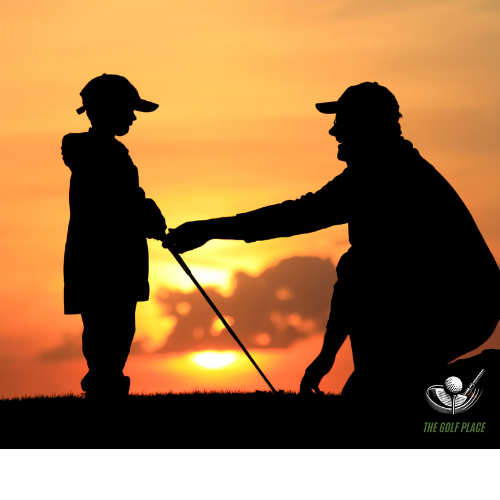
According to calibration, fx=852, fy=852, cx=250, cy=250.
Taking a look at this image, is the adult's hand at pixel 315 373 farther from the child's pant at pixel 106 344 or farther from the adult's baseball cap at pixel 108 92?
the adult's baseball cap at pixel 108 92

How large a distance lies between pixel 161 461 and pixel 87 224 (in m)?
2.73

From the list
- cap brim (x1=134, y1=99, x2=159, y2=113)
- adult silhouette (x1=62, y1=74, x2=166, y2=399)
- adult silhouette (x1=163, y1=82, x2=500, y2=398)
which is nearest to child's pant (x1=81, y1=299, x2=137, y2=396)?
adult silhouette (x1=62, y1=74, x2=166, y2=399)

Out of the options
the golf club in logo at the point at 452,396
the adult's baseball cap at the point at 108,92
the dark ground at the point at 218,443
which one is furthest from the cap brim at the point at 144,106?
the golf club in logo at the point at 452,396

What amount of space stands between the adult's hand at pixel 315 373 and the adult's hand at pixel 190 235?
2.74 metres

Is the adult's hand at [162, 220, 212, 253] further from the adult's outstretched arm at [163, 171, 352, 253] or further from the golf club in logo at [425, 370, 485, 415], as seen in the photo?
the golf club in logo at [425, 370, 485, 415]

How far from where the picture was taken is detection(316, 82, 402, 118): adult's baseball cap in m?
4.85

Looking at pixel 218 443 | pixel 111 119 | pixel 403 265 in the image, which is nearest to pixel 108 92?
pixel 111 119

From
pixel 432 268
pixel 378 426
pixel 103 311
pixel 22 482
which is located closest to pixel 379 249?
pixel 432 268

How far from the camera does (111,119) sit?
781 centimetres

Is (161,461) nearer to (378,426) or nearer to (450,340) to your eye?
(378,426)

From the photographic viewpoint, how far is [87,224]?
7.79m

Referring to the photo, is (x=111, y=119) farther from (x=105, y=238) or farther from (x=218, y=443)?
(x=218, y=443)

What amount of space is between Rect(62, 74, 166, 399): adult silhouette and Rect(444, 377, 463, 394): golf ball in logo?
12.5 ft

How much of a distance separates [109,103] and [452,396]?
15.2 ft
